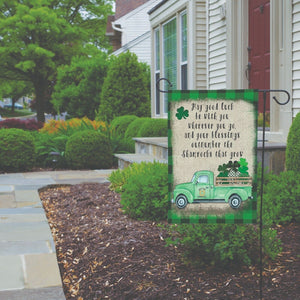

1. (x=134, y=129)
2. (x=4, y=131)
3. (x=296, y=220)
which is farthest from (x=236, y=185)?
(x=134, y=129)

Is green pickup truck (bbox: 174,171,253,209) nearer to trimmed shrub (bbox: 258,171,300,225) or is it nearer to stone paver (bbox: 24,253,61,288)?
stone paver (bbox: 24,253,61,288)

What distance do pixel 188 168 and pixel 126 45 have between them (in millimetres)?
23261

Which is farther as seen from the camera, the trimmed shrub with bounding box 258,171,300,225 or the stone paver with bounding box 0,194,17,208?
the stone paver with bounding box 0,194,17,208

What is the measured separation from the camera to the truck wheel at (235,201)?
287 cm

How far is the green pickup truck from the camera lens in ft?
9.40

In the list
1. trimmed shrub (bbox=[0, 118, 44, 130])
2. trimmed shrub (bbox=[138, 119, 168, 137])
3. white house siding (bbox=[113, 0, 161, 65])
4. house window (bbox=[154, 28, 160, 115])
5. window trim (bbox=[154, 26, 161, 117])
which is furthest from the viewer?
white house siding (bbox=[113, 0, 161, 65])

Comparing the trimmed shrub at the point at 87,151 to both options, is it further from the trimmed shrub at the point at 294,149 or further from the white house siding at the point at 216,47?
the trimmed shrub at the point at 294,149

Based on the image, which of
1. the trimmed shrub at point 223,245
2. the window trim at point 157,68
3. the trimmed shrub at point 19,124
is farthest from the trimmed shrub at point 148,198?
the trimmed shrub at point 19,124

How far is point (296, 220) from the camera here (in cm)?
457

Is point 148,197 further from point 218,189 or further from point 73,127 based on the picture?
point 73,127

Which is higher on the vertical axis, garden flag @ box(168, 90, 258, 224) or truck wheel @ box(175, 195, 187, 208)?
garden flag @ box(168, 90, 258, 224)

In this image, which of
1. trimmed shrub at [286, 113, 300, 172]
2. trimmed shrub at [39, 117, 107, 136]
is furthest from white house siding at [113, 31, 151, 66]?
trimmed shrub at [286, 113, 300, 172]

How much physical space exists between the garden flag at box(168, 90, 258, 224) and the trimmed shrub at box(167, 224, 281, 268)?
511mm

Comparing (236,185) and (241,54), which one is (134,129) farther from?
(236,185)
